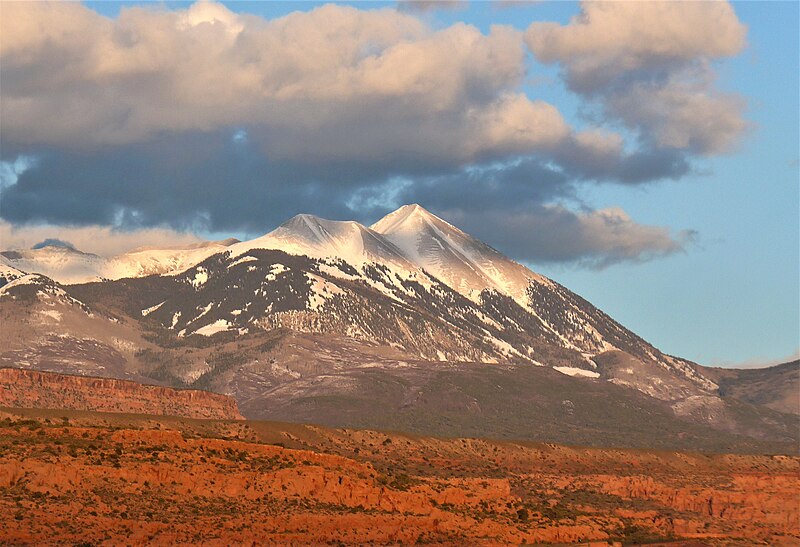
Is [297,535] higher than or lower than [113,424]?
lower

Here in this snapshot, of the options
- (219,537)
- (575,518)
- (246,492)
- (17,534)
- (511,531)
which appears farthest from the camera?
(575,518)

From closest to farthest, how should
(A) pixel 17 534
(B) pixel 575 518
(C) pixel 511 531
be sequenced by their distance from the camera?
(A) pixel 17 534 → (C) pixel 511 531 → (B) pixel 575 518

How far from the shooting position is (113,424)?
19412cm

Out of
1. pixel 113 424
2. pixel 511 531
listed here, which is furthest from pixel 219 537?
pixel 113 424

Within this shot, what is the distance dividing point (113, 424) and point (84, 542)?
214 ft

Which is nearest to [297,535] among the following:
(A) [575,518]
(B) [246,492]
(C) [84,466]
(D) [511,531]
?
(B) [246,492]

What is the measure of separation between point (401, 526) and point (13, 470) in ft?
126

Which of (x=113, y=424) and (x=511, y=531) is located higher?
(x=113, y=424)

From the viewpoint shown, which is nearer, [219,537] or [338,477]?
[219,537]

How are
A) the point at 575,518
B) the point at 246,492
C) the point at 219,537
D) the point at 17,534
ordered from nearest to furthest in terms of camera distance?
the point at 17,534, the point at 219,537, the point at 246,492, the point at 575,518

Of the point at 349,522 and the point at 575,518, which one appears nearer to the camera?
the point at 349,522

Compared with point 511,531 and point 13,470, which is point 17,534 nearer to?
point 13,470

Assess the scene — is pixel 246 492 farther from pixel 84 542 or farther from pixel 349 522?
pixel 84 542

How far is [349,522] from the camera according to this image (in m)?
152
